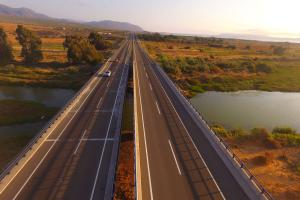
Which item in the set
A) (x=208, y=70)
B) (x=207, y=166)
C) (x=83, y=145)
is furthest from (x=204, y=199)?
(x=208, y=70)

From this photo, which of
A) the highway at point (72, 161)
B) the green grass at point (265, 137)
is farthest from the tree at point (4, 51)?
the green grass at point (265, 137)

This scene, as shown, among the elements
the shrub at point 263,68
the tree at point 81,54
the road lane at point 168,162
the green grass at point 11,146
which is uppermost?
the tree at point 81,54

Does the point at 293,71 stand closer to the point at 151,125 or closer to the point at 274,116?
the point at 274,116

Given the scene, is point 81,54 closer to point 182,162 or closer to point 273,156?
point 273,156

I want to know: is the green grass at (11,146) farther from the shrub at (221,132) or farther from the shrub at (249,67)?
the shrub at (249,67)

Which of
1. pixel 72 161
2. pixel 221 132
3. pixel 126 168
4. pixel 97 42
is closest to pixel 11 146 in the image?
pixel 72 161
